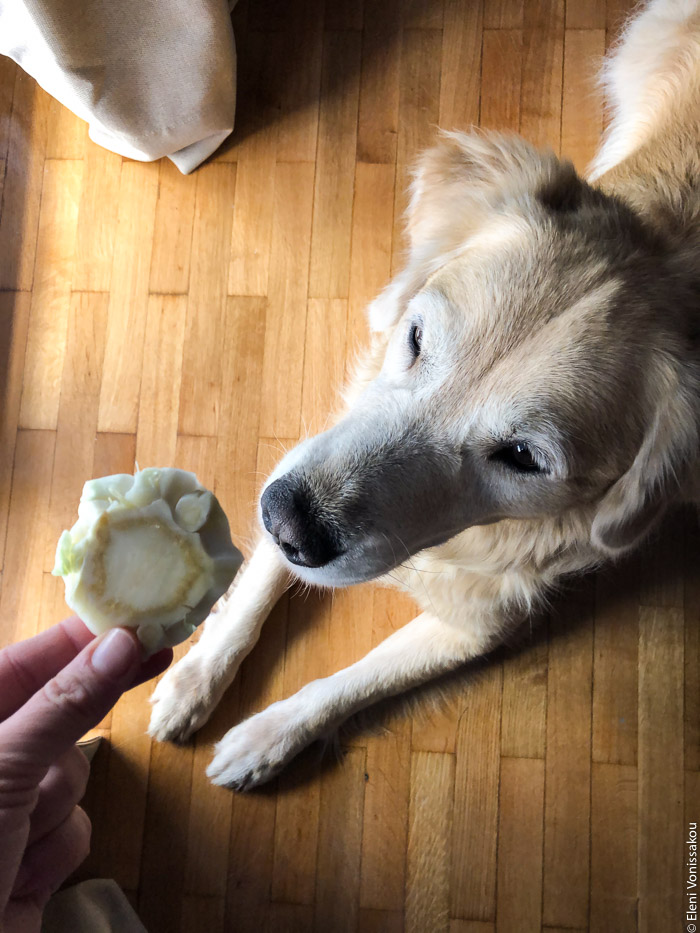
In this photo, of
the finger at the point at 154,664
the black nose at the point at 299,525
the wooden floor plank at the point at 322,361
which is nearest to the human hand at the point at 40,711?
the finger at the point at 154,664

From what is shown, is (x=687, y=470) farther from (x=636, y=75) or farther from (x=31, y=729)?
(x=636, y=75)

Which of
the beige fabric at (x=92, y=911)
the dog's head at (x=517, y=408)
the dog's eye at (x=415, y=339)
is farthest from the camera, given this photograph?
the beige fabric at (x=92, y=911)

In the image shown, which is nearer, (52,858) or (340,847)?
(52,858)

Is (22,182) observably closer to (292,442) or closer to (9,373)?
(9,373)

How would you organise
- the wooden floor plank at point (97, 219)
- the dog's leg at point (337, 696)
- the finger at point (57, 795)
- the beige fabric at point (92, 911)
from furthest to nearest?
the wooden floor plank at point (97, 219), the dog's leg at point (337, 696), the beige fabric at point (92, 911), the finger at point (57, 795)

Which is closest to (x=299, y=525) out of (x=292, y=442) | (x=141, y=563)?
(x=141, y=563)

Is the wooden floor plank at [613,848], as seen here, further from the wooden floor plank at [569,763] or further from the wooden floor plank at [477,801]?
the wooden floor plank at [477,801]

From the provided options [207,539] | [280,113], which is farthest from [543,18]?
[207,539]
